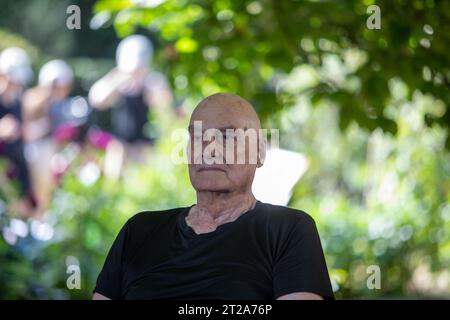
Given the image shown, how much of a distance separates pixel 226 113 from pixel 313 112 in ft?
13.5

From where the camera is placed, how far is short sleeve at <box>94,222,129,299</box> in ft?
9.13

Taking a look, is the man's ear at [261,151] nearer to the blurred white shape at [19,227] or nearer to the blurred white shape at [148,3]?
the blurred white shape at [148,3]

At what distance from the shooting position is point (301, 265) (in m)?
2.61

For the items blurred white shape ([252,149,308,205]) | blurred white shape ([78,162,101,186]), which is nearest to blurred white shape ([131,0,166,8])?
blurred white shape ([252,149,308,205])

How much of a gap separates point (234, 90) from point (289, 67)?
1.43 ft

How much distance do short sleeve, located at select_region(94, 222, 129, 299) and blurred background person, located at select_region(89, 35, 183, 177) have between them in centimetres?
574

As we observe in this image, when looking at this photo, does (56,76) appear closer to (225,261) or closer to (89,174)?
(89,174)

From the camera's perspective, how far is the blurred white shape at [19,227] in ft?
19.5

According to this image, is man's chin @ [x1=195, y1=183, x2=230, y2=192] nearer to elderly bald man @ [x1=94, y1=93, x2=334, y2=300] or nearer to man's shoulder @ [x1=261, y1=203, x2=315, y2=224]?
elderly bald man @ [x1=94, y1=93, x2=334, y2=300]

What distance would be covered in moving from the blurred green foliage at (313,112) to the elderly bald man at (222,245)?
0.91 meters

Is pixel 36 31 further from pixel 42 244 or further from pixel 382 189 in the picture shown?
pixel 42 244

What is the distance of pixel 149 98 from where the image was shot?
9.42 metres

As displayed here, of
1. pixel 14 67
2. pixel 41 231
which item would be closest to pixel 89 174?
pixel 41 231

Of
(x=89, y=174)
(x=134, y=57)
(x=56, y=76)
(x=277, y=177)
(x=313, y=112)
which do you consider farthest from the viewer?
(x=56, y=76)
